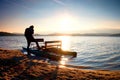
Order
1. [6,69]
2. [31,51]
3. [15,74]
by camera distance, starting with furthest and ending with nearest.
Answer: [31,51] → [6,69] → [15,74]

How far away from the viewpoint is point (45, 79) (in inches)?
292

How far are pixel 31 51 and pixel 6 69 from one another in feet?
35.3

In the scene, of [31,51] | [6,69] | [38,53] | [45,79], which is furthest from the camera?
[31,51]

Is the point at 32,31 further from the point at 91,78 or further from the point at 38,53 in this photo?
the point at 91,78

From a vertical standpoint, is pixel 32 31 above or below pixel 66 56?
above

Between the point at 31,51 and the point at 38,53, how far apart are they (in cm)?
192

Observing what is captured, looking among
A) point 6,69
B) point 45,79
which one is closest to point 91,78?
point 45,79

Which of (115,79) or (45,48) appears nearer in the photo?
(115,79)

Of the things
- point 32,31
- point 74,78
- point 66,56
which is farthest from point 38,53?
point 74,78

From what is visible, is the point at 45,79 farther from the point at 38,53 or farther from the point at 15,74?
the point at 38,53

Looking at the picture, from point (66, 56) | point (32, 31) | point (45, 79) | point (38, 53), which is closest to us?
point (45, 79)

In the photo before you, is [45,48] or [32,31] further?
[45,48]

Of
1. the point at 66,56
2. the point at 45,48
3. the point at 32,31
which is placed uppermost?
the point at 32,31

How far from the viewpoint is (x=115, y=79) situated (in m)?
8.13
